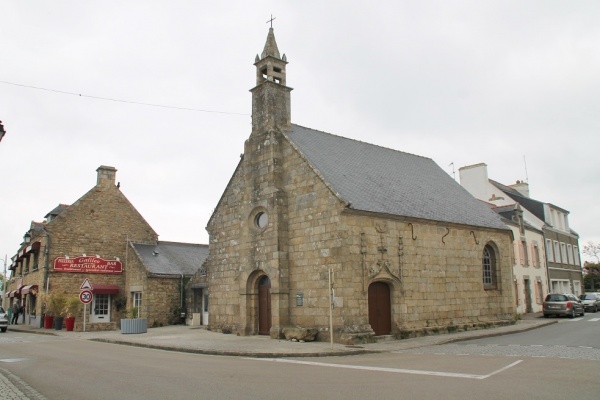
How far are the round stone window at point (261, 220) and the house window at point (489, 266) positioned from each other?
36.0ft

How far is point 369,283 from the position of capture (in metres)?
17.3

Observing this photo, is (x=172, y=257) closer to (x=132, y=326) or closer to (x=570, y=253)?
(x=132, y=326)

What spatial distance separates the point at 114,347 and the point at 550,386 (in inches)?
535

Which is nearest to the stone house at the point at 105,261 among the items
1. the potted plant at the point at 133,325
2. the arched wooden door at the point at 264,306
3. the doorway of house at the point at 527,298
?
the potted plant at the point at 133,325

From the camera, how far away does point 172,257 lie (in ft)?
100

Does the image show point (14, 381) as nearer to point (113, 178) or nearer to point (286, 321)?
point (286, 321)

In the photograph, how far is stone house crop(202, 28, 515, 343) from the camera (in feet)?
56.7

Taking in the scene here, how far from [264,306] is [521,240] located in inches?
790

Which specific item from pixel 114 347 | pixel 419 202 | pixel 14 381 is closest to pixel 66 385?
pixel 14 381

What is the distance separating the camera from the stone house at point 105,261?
27828mm

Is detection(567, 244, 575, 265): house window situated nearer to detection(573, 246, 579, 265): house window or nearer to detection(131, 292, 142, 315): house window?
detection(573, 246, 579, 265): house window

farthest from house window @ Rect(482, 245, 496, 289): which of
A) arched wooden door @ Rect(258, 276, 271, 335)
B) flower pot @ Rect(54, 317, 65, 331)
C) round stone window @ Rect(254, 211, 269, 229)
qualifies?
flower pot @ Rect(54, 317, 65, 331)

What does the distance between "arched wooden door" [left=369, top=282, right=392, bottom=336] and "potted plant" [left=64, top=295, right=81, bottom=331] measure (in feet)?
52.5

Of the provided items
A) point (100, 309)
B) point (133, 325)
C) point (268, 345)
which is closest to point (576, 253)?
point (268, 345)
